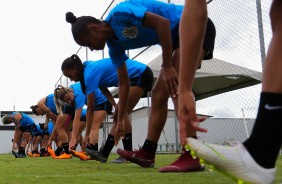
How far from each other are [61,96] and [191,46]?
16.0ft

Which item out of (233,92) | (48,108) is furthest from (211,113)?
(48,108)

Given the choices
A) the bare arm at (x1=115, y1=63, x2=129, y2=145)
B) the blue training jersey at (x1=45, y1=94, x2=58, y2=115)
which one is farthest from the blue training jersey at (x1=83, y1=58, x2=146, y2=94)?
the blue training jersey at (x1=45, y1=94, x2=58, y2=115)

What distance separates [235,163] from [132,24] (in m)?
1.43

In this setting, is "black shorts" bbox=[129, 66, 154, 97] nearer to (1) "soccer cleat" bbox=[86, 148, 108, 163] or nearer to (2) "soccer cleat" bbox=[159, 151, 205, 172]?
(1) "soccer cleat" bbox=[86, 148, 108, 163]

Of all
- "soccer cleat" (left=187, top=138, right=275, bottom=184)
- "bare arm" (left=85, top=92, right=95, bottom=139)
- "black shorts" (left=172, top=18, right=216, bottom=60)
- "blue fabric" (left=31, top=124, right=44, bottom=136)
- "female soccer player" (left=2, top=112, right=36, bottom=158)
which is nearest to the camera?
"soccer cleat" (left=187, top=138, right=275, bottom=184)

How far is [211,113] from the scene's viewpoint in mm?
5770

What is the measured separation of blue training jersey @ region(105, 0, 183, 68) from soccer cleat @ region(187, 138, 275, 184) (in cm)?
134

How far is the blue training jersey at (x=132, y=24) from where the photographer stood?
2.28 metres

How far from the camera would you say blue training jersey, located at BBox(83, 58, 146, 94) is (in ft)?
12.7

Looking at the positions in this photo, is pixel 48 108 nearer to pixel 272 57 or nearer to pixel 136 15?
pixel 136 15

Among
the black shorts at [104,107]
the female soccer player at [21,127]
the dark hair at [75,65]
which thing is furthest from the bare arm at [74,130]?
the female soccer player at [21,127]

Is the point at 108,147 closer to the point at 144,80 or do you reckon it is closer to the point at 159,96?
the point at 144,80

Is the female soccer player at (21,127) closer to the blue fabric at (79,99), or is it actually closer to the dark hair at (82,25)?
the blue fabric at (79,99)

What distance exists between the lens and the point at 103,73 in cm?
412
